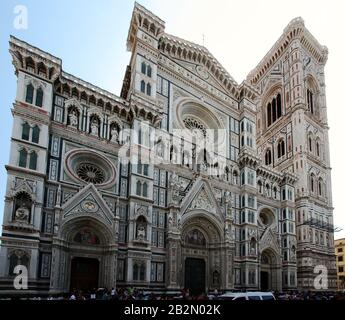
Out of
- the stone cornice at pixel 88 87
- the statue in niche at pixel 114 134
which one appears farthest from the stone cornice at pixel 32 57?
the statue in niche at pixel 114 134

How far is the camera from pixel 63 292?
2217 centimetres

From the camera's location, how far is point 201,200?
3228cm

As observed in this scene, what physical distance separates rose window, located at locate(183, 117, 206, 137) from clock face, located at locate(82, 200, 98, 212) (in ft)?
47.4

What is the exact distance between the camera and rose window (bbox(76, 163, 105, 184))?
84.7ft

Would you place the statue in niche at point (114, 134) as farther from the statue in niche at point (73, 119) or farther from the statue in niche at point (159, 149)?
the statue in niche at point (159, 149)

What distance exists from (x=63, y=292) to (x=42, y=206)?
18.8 feet

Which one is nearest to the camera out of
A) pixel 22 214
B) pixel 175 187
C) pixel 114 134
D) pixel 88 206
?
→ pixel 22 214

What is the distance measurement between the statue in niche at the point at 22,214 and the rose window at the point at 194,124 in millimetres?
18673

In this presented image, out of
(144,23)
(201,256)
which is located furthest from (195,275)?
(144,23)

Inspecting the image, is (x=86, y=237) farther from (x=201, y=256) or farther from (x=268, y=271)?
(x=268, y=271)

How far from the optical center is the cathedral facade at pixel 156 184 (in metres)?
22.9

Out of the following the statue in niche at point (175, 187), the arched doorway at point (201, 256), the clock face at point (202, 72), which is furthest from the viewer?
the clock face at point (202, 72)

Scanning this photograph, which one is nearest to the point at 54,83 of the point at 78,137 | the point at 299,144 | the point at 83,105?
the point at 83,105

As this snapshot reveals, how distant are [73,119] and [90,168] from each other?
3978 millimetres
